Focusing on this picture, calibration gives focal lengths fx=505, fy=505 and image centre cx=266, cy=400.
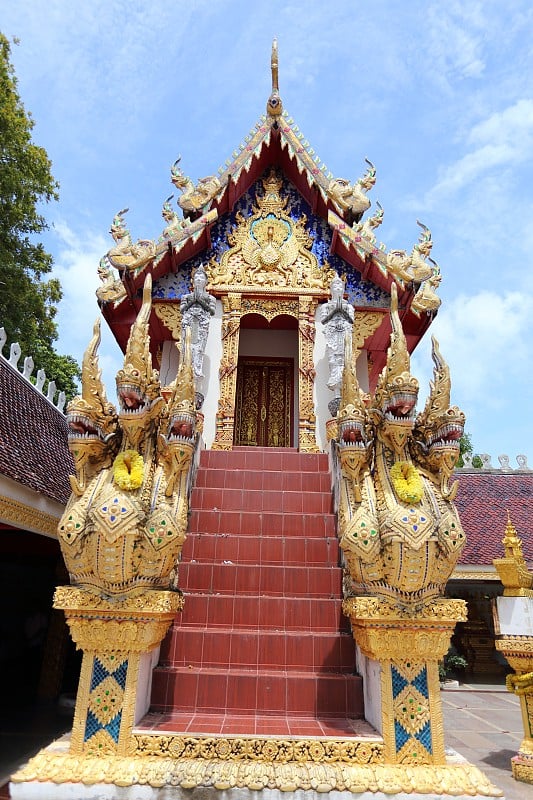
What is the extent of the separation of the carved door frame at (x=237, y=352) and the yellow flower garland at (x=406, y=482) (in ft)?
12.8

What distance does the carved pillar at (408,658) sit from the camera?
3186mm

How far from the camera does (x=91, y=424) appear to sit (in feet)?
12.0

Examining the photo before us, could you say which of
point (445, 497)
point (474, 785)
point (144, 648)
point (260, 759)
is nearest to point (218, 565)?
point (144, 648)

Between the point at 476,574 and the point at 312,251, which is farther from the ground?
the point at 312,251

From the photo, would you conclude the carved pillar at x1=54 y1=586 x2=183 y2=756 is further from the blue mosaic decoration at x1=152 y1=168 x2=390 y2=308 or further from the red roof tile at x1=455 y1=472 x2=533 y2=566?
the red roof tile at x1=455 y1=472 x2=533 y2=566

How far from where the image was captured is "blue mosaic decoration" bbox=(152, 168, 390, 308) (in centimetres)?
838

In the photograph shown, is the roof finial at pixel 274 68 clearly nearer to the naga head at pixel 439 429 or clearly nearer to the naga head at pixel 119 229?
the naga head at pixel 119 229

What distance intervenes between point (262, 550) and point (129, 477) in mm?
1926

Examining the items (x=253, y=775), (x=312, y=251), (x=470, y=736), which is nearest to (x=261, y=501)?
(x=253, y=775)

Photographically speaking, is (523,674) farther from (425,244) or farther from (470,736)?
(425,244)

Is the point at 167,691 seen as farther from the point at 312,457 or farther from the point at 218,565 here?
the point at 312,457

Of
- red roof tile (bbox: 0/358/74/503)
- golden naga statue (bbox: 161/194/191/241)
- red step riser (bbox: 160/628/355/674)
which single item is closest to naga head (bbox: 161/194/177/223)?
golden naga statue (bbox: 161/194/191/241)

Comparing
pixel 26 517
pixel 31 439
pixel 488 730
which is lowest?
pixel 488 730

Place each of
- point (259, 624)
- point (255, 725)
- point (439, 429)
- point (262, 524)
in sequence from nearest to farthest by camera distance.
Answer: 1. point (255, 725)
2. point (439, 429)
3. point (259, 624)
4. point (262, 524)
